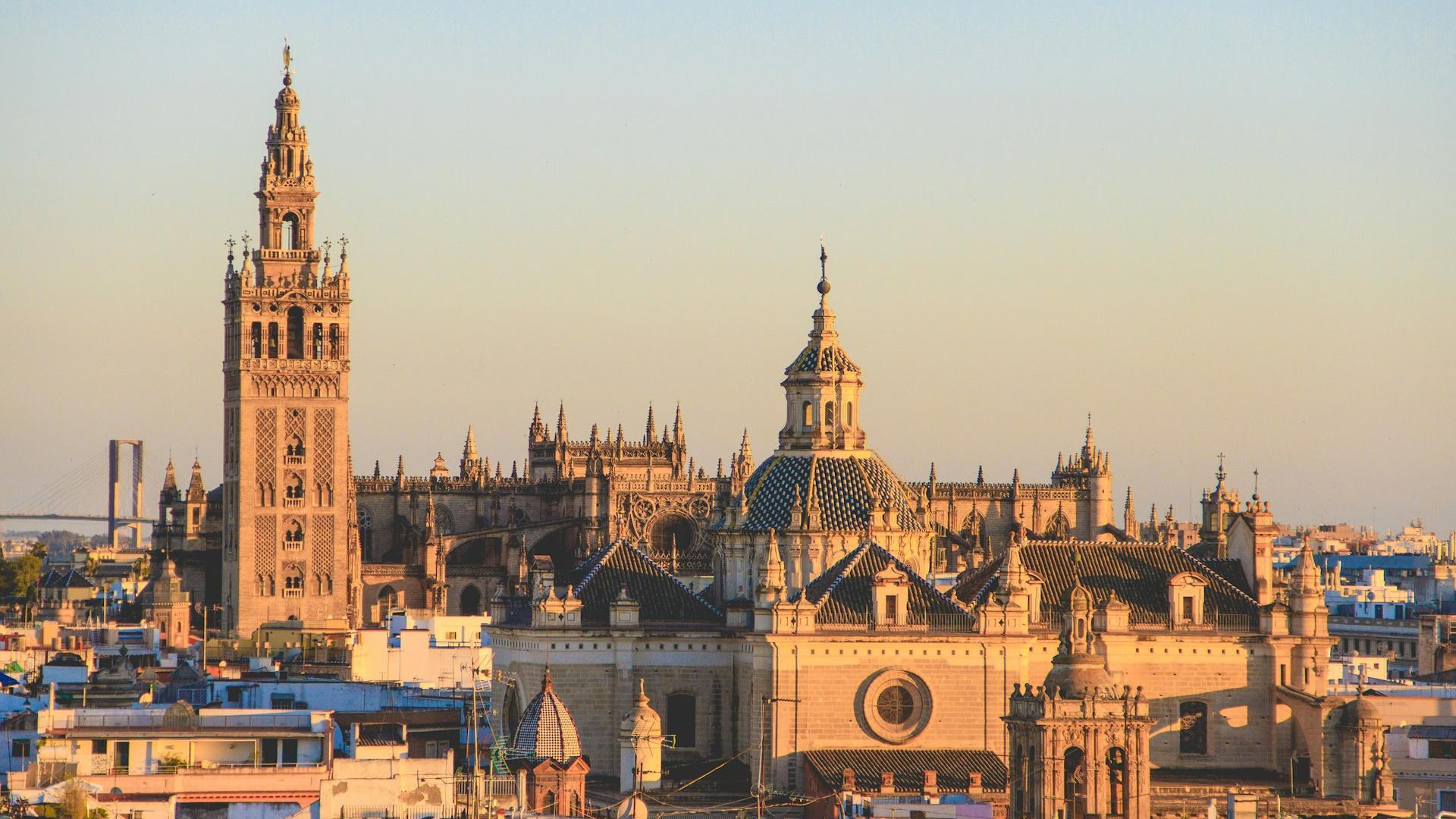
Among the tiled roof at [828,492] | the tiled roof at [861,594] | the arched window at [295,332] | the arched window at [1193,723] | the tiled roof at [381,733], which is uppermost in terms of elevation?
the arched window at [295,332]

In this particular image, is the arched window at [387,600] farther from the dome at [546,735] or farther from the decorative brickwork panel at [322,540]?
the dome at [546,735]

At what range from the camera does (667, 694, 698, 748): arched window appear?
285 ft

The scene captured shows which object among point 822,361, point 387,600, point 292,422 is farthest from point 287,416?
point 822,361

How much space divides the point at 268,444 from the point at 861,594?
71910mm

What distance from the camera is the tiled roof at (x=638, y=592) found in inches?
3438

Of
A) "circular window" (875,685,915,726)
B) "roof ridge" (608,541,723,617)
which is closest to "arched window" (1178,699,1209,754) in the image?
"circular window" (875,685,915,726)

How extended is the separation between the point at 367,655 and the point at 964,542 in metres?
45.4

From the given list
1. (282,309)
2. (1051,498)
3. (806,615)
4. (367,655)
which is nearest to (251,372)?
(282,309)

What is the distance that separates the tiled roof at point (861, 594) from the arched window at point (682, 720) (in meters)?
4.34

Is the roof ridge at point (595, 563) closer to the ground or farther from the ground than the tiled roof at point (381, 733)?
farther from the ground

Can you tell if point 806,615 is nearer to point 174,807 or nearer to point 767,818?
point 767,818

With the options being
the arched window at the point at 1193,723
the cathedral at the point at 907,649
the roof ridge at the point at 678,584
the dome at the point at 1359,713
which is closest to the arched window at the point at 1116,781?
the cathedral at the point at 907,649

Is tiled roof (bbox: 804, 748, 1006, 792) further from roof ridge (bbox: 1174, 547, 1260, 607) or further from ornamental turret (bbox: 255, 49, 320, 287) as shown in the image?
ornamental turret (bbox: 255, 49, 320, 287)

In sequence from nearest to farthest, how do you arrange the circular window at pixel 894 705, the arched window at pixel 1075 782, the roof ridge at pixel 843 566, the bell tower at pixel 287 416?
the arched window at pixel 1075 782 < the circular window at pixel 894 705 < the roof ridge at pixel 843 566 < the bell tower at pixel 287 416
